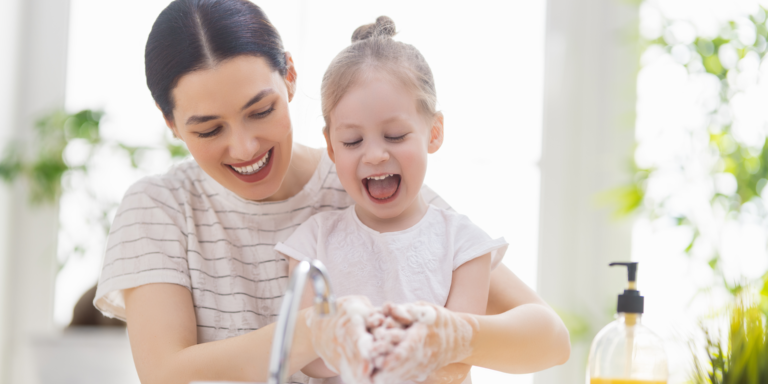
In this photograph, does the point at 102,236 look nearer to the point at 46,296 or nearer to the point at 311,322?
the point at 46,296

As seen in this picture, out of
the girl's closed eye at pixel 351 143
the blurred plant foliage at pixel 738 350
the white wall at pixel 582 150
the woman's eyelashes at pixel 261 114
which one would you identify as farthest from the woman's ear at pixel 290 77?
the white wall at pixel 582 150

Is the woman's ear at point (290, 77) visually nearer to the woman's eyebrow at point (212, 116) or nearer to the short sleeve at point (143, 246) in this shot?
the woman's eyebrow at point (212, 116)

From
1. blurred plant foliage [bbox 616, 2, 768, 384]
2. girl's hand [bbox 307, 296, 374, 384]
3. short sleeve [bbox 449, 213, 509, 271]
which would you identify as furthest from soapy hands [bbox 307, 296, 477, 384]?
blurred plant foliage [bbox 616, 2, 768, 384]

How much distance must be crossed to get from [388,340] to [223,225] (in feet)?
2.13

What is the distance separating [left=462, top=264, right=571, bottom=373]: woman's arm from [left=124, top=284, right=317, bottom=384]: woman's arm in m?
0.26

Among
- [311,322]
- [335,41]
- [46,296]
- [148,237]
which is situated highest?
[335,41]

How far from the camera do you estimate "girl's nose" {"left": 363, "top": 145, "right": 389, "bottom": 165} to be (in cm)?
104

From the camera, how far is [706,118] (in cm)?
221

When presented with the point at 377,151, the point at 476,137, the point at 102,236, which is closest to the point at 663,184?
the point at 476,137

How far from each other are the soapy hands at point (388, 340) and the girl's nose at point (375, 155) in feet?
0.94

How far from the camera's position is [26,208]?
2.56 meters

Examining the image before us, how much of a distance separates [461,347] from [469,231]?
0.33 m

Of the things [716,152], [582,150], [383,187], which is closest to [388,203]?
[383,187]

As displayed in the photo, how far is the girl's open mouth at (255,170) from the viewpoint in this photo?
Answer: 119cm
